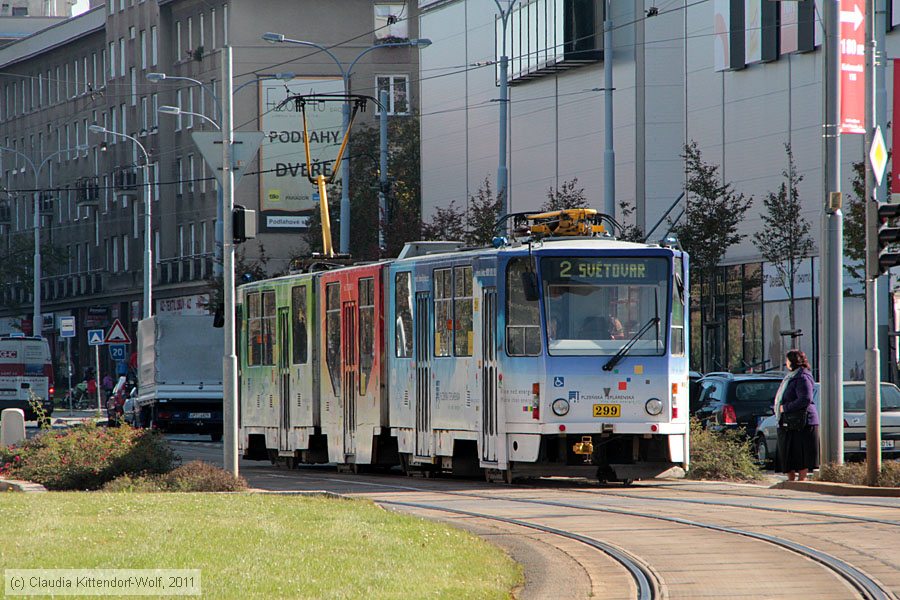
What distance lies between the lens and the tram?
21391 millimetres

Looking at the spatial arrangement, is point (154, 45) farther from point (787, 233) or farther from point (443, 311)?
point (443, 311)

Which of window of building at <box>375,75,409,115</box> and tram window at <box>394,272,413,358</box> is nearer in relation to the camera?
tram window at <box>394,272,413,358</box>

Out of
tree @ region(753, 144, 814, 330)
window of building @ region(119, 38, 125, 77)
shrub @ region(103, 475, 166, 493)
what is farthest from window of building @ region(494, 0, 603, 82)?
shrub @ region(103, 475, 166, 493)

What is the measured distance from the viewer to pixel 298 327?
93.2 ft

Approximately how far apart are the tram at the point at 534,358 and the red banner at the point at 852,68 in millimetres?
2544

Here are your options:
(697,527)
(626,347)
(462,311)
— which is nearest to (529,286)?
(626,347)

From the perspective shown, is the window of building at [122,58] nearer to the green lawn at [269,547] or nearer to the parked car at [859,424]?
the parked car at [859,424]

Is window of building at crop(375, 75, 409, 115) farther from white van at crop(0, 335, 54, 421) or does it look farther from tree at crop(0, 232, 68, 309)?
white van at crop(0, 335, 54, 421)

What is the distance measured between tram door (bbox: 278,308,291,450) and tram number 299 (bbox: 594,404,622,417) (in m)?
8.49

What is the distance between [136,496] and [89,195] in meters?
78.7

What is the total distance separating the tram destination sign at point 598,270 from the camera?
70.9ft

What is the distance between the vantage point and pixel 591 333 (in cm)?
2153

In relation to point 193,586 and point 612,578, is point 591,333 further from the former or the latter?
point 193,586

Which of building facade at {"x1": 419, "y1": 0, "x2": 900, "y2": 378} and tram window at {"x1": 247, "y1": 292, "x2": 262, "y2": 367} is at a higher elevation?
building facade at {"x1": 419, "y1": 0, "x2": 900, "y2": 378}
